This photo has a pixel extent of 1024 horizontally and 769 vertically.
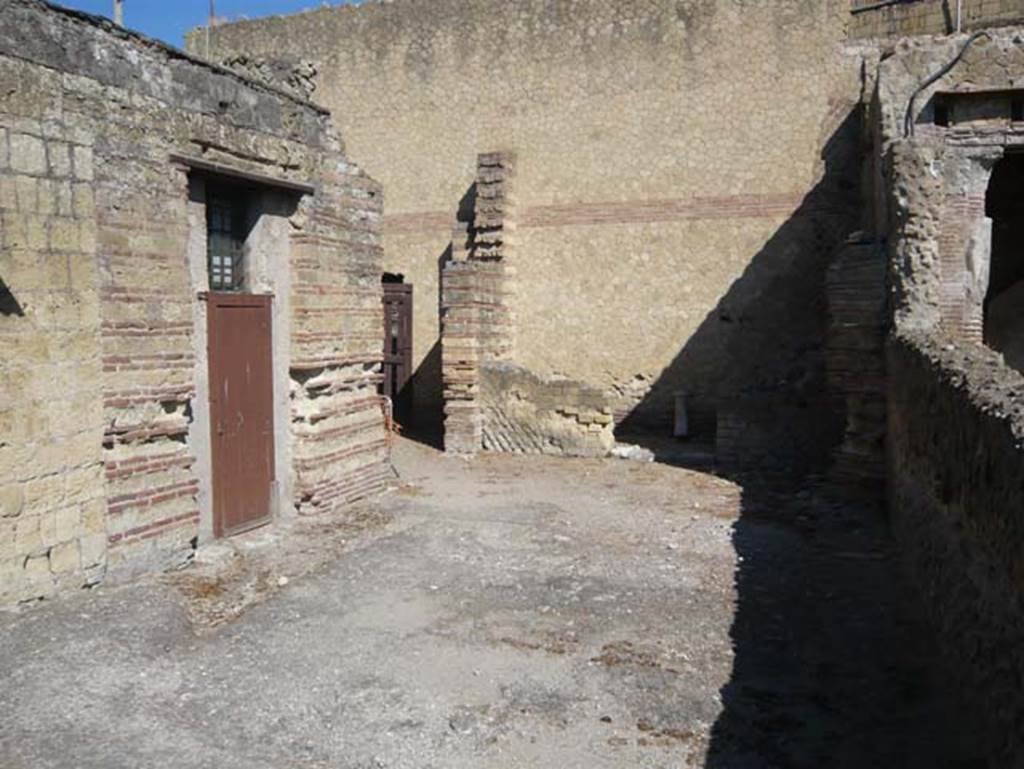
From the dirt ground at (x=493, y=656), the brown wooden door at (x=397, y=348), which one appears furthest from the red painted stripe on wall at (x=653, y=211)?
the dirt ground at (x=493, y=656)

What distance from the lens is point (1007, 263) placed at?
42.1 feet

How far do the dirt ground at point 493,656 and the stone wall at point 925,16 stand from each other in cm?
719

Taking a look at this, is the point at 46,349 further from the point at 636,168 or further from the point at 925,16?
the point at 925,16

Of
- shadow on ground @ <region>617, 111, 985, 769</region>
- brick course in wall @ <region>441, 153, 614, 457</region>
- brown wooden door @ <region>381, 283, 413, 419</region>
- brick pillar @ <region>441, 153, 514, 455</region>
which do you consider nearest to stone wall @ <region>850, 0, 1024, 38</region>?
shadow on ground @ <region>617, 111, 985, 769</region>

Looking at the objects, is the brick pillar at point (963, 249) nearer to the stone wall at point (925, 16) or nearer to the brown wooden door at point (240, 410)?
the stone wall at point (925, 16)

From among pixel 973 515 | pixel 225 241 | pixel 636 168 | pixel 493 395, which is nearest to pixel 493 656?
pixel 973 515

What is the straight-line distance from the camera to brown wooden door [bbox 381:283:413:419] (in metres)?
14.7

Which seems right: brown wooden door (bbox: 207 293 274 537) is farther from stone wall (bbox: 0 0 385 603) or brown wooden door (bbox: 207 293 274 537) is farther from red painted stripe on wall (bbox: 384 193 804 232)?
red painted stripe on wall (bbox: 384 193 804 232)

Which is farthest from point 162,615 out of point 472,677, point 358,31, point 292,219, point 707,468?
point 358,31

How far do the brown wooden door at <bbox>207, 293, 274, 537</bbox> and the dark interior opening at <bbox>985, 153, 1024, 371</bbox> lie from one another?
9.51 meters

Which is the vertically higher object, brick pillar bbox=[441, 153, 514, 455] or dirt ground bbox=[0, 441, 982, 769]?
brick pillar bbox=[441, 153, 514, 455]

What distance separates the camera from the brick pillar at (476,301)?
1234 cm

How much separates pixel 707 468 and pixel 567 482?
191 centimetres

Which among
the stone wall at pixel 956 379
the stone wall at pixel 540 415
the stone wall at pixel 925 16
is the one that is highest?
the stone wall at pixel 925 16
